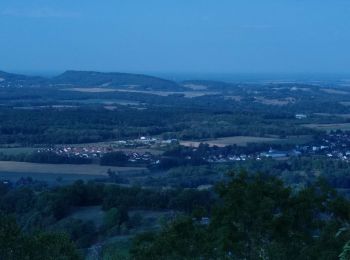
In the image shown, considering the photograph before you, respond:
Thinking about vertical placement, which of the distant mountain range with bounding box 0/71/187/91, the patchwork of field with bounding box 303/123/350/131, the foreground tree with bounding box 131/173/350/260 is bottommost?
the distant mountain range with bounding box 0/71/187/91

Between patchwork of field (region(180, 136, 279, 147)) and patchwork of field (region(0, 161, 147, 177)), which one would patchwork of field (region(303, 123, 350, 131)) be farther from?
patchwork of field (region(0, 161, 147, 177))

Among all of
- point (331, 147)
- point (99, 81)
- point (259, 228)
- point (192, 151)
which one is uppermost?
point (259, 228)

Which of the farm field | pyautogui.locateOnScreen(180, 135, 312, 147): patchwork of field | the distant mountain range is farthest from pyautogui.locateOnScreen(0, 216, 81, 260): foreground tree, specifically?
Answer: the distant mountain range

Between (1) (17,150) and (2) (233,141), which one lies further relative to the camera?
(2) (233,141)

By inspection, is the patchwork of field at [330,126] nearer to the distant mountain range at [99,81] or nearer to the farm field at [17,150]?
the farm field at [17,150]

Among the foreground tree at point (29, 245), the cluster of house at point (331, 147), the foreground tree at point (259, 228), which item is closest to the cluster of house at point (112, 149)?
the cluster of house at point (331, 147)

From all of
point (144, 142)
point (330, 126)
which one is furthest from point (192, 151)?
point (330, 126)

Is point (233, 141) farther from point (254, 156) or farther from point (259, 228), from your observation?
point (259, 228)
